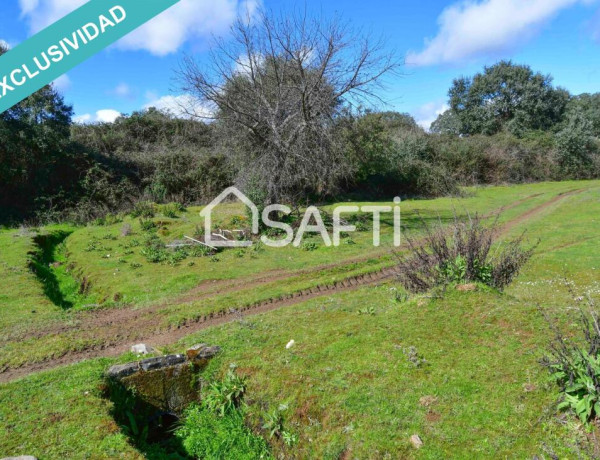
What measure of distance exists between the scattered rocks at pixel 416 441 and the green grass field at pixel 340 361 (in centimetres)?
4

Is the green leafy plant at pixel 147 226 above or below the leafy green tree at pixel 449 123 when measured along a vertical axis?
below

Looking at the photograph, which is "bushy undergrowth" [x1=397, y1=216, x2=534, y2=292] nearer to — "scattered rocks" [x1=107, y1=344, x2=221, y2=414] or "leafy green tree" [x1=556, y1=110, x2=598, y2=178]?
"scattered rocks" [x1=107, y1=344, x2=221, y2=414]

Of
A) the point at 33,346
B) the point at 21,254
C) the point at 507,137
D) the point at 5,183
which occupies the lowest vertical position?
the point at 33,346

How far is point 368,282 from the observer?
11727 millimetres

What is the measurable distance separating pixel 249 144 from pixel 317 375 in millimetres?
14372

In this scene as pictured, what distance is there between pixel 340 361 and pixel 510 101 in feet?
173

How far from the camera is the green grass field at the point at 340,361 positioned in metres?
4.19

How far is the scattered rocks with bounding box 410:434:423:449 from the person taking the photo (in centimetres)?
405

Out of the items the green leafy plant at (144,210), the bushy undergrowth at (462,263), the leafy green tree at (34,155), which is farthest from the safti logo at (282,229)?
the leafy green tree at (34,155)

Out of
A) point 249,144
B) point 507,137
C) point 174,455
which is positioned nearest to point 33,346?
point 174,455

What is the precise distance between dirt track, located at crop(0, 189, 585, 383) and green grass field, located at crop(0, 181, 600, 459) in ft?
0.26

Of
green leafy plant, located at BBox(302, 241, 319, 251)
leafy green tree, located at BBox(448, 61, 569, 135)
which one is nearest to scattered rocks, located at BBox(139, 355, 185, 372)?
green leafy plant, located at BBox(302, 241, 319, 251)

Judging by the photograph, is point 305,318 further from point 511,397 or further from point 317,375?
point 511,397

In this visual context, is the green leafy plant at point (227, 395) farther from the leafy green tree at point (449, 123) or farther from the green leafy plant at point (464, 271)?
the leafy green tree at point (449, 123)
